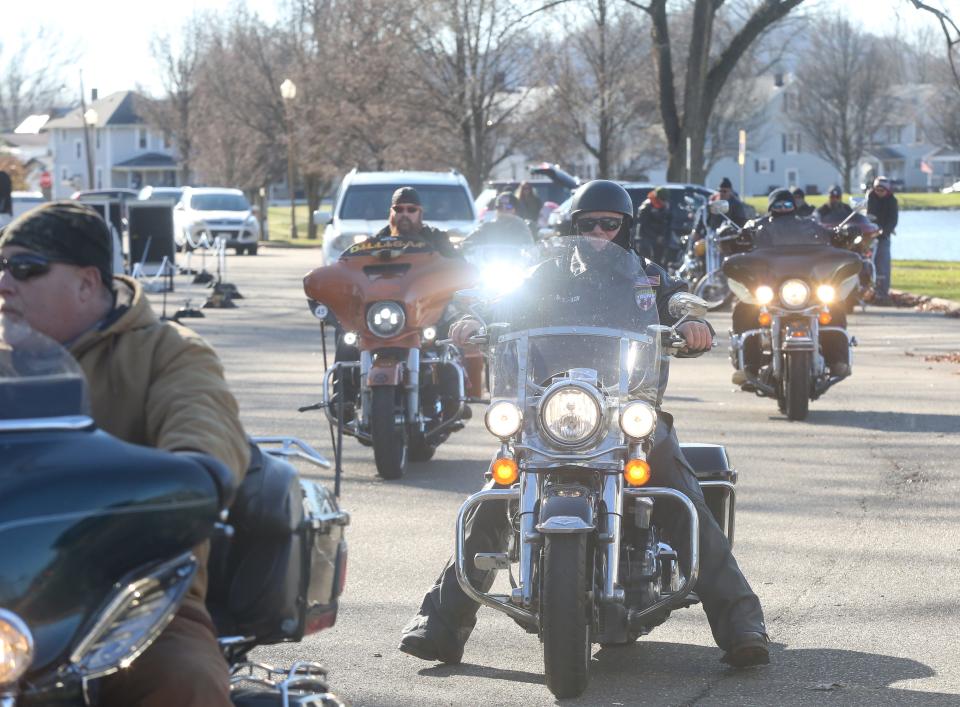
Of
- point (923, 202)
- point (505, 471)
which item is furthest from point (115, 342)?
point (923, 202)

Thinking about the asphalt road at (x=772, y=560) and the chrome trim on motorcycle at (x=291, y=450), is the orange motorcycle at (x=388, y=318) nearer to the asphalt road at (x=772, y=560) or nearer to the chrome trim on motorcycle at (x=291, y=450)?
the asphalt road at (x=772, y=560)

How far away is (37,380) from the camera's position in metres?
2.87

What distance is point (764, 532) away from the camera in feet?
28.3

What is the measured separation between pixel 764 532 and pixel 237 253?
4090cm

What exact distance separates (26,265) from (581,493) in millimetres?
2403

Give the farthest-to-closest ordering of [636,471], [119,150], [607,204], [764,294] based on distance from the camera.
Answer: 1. [119,150]
2. [764,294]
3. [607,204]
4. [636,471]

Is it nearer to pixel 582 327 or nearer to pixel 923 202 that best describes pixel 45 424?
pixel 582 327

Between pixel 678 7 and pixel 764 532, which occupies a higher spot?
pixel 678 7

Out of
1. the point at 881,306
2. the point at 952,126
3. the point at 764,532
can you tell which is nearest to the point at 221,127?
the point at 881,306

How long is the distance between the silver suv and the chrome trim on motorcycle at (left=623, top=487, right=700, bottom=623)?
1607 centimetres

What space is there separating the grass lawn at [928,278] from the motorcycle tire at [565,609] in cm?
2208

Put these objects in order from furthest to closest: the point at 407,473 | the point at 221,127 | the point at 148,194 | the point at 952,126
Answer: the point at 952,126 → the point at 221,127 → the point at 148,194 → the point at 407,473

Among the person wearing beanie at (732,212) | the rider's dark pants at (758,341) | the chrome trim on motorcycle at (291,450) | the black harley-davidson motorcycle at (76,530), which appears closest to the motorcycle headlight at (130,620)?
the black harley-davidson motorcycle at (76,530)

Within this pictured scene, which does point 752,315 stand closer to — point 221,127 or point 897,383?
point 897,383
